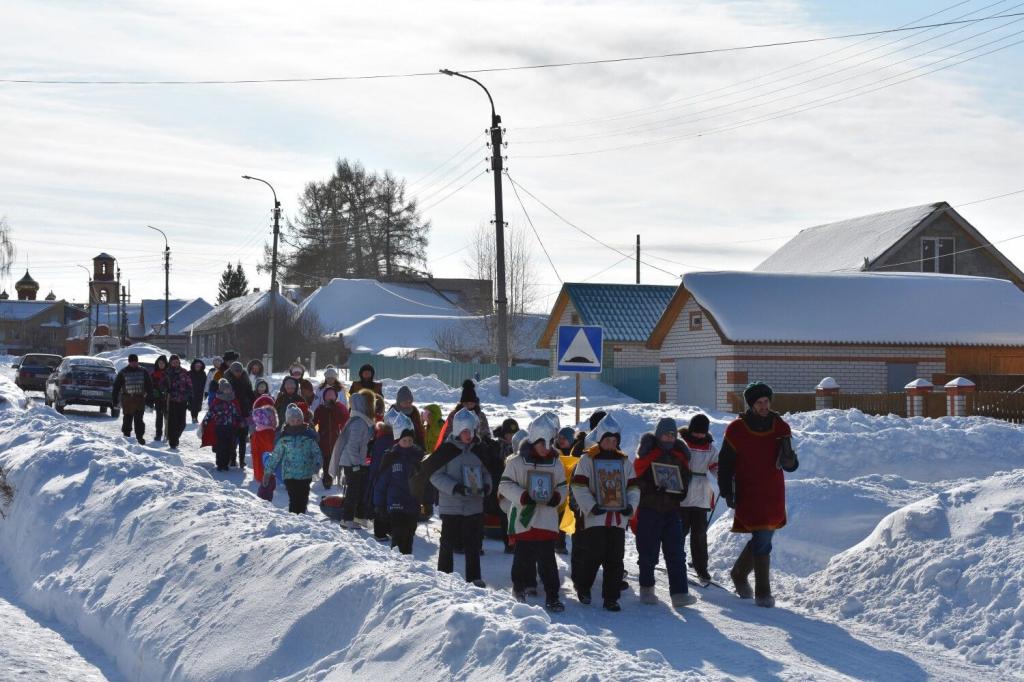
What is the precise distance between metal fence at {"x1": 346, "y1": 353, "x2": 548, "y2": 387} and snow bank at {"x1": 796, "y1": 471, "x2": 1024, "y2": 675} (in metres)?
36.3

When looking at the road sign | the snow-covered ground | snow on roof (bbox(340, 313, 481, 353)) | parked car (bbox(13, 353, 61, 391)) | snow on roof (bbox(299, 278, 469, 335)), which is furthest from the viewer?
snow on roof (bbox(299, 278, 469, 335))

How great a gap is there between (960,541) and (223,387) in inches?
523

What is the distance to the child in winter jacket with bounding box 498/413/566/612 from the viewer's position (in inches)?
420

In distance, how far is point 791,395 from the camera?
109 feet

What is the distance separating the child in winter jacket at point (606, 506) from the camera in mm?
10836

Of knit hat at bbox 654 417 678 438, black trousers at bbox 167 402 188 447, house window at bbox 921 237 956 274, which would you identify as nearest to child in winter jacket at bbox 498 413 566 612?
knit hat at bbox 654 417 678 438

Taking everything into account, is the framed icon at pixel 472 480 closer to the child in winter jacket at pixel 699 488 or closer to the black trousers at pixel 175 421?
the child in winter jacket at pixel 699 488

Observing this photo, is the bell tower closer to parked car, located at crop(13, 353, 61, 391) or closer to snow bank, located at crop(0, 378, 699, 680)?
parked car, located at crop(13, 353, 61, 391)

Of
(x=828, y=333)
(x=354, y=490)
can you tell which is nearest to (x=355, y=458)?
(x=354, y=490)

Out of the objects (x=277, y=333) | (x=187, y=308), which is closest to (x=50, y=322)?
(x=187, y=308)

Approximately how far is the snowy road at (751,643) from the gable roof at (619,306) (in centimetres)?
3538

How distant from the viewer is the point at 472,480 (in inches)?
447

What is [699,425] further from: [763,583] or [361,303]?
[361,303]

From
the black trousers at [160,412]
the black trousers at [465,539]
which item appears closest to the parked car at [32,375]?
the black trousers at [160,412]
